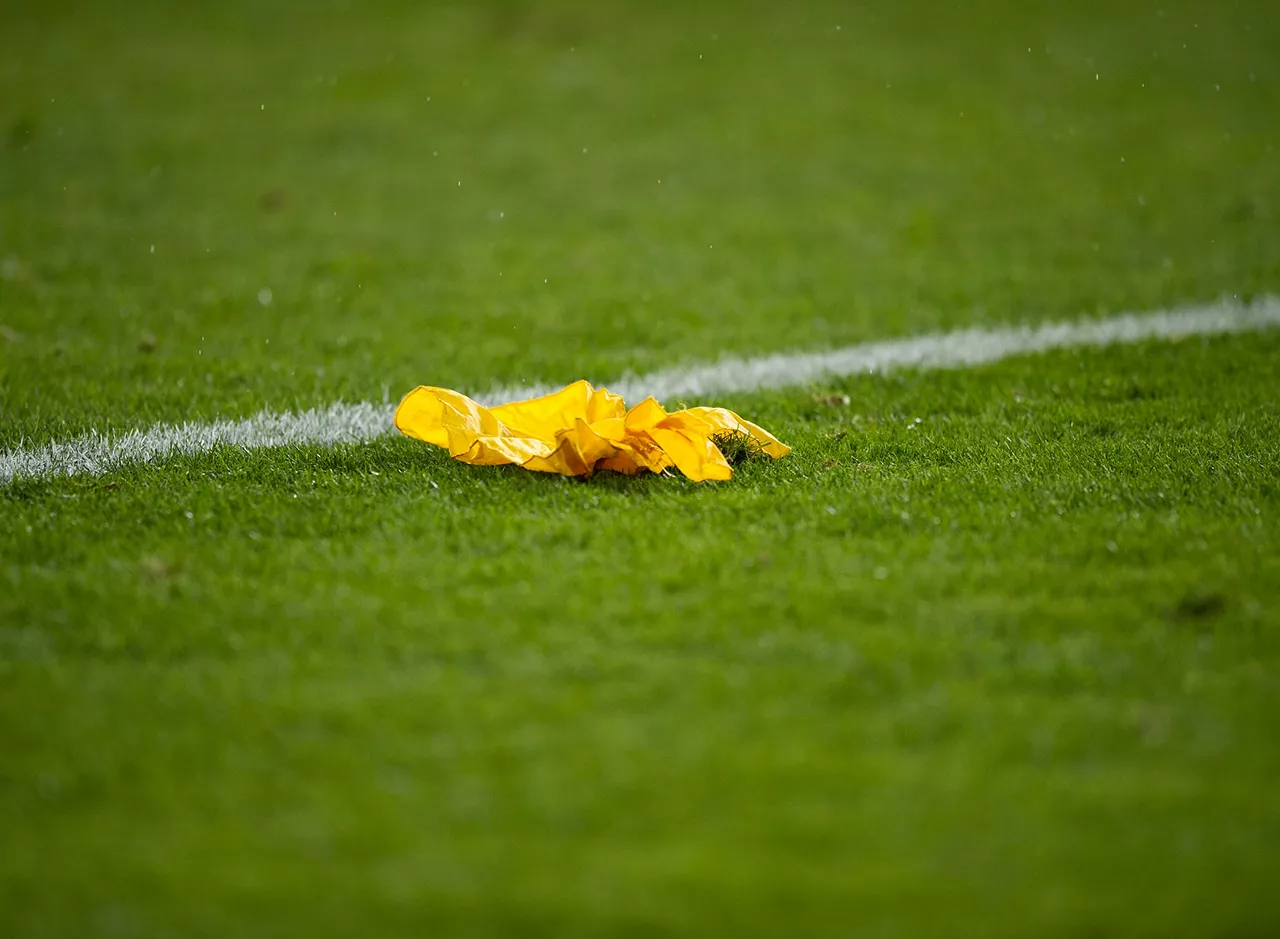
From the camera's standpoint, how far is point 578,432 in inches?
161

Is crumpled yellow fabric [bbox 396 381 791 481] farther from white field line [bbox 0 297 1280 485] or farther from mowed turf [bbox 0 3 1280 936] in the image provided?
white field line [bbox 0 297 1280 485]

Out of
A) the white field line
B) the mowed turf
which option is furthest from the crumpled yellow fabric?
the white field line

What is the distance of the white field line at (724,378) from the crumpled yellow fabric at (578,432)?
1.56 ft

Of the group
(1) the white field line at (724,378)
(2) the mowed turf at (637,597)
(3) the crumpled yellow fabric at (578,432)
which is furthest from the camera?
(1) the white field line at (724,378)

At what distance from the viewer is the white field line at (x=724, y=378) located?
445 cm

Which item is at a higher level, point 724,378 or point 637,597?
point 637,597

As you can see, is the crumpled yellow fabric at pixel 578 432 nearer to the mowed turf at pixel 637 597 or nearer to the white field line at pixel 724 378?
the mowed turf at pixel 637 597

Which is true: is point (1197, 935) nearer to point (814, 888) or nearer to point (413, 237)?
point (814, 888)

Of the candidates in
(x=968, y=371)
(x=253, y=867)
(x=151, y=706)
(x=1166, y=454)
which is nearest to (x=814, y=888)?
(x=253, y=867)

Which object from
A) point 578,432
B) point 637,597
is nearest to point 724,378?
point 578,432

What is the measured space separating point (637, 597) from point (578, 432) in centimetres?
101

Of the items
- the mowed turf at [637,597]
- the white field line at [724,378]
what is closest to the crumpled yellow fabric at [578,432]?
the mowed turf at [637,597]

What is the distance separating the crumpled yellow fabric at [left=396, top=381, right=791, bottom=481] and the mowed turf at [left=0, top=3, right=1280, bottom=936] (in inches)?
3.7

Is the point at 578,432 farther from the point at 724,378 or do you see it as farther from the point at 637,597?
the point at 724,378
